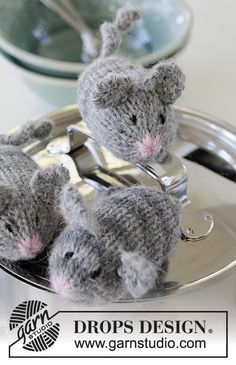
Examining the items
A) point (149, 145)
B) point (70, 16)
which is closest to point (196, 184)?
point (149, 145)

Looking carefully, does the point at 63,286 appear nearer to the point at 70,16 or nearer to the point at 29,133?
the point at 29,133

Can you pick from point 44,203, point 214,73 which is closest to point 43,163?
point 44,203

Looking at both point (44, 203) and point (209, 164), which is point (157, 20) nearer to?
point (209, 164)

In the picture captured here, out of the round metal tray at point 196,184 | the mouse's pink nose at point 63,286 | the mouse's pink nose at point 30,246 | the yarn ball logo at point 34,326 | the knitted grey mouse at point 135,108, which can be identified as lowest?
the yarn ball logo at point 34,326

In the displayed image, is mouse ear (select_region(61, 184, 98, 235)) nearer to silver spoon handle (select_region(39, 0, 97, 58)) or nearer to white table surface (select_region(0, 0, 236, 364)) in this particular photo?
white table surface (select_region(0, 0, 236, 364))

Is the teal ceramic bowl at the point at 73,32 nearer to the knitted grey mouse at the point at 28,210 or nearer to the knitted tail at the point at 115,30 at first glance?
the knitted tail at the point at 115,30

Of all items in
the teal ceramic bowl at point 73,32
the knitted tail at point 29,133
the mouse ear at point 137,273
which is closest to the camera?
the mouse ear at point 137,273

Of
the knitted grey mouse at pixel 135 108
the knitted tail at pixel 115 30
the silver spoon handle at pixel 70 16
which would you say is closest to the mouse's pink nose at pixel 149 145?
the knitted grey mouse at pixel 135 108
